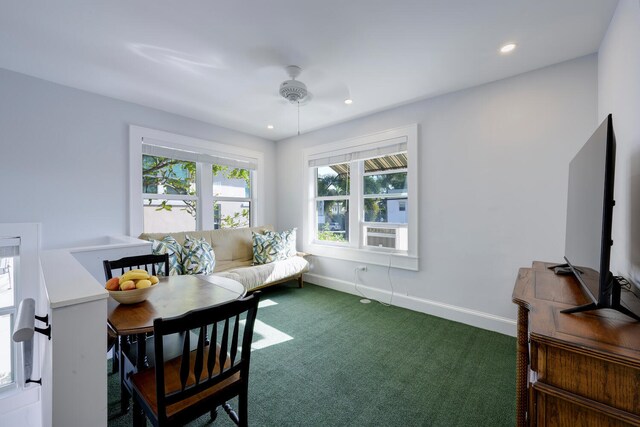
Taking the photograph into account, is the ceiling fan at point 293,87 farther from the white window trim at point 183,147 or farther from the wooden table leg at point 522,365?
the wooden table leg at point 522,365

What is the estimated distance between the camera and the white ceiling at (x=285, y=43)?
1735 millimetres

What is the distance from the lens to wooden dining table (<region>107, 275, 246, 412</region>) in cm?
125

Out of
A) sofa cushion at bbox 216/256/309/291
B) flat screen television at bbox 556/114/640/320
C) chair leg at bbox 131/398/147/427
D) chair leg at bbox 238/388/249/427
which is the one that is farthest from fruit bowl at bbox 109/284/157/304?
flat screen television at bbox 556/114/640/320

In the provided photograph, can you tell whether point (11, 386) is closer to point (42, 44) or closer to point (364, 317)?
point (42, 44)

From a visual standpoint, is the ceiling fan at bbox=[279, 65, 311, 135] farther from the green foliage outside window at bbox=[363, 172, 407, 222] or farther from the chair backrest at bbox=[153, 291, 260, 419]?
the chair backrest at bbox=[153, 291, 260, 419]

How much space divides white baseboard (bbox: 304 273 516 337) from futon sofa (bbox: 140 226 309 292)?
653 millimetres

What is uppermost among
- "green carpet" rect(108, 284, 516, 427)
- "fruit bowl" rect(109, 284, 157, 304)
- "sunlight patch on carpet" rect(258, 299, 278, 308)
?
"fruit bowl" rect(109, 284, 157, 304)

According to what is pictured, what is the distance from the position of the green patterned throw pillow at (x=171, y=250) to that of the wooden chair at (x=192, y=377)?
170 centimetres

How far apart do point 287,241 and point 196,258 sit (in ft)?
4.66

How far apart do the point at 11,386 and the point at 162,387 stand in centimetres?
241

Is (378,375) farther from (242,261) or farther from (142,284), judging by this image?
(242,261)

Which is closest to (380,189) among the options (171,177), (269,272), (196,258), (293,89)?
(293,89)

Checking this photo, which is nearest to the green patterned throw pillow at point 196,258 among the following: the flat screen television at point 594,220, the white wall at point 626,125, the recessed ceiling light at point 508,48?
the flat screen television at point 594,220

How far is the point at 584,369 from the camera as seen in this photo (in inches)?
31.9
